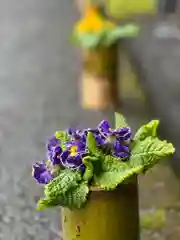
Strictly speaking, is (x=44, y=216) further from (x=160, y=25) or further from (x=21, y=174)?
(x=160, y=25)

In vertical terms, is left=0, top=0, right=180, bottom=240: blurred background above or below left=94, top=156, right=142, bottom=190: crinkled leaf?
above

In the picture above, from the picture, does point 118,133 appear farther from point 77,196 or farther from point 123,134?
point 77,196

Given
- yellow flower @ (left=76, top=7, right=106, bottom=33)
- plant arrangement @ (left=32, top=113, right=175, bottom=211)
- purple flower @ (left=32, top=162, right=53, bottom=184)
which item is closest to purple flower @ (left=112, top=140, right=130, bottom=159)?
plant arrangement @ (left=32, top=113, right=175, bottom=211)

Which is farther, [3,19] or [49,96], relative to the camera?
[3,19]

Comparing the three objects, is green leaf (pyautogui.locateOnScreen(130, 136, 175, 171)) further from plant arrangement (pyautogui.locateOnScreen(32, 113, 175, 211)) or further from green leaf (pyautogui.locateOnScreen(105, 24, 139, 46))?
green leaf (pyautogui.locateOnScreen(105, 24, 139, 46))

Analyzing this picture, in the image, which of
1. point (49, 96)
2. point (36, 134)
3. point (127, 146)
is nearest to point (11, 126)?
point (36, 134)

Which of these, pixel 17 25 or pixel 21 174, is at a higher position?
pixel 17 25

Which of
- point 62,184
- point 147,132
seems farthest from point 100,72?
point 62,184
